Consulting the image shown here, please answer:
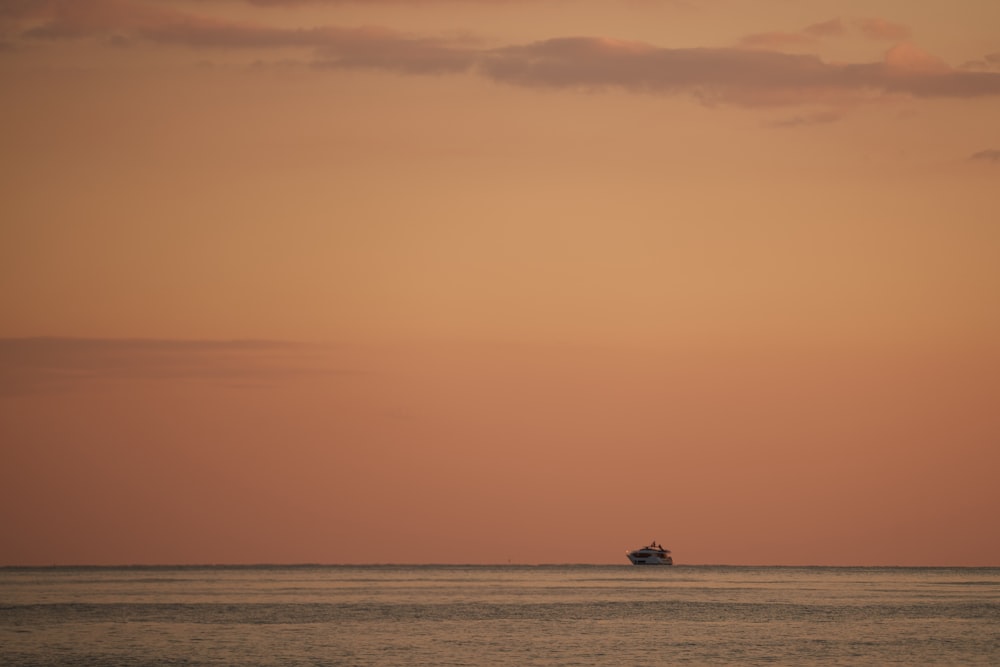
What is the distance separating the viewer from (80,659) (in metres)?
76.6

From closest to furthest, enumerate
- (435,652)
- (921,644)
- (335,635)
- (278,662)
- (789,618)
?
(278,662) → (435,652) → (921,644) → (335,635) → (789,618)

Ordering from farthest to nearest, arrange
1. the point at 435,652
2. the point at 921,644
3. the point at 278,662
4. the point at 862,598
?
the point at 862,598
the point at 921,644
the point at 435,652
the point at 278,662

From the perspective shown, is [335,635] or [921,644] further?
[335,635]

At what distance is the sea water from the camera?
79.2 metres

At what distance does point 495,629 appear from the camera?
3969 inches

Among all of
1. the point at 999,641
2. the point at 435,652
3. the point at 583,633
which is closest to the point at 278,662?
the point at 435,652

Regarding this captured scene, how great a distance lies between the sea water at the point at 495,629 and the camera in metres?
79.2

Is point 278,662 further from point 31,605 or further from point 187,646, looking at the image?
point 31,605

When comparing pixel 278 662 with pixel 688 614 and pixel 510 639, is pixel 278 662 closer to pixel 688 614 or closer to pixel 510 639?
pixel 510 639

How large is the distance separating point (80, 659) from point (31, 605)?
5948 centimetres

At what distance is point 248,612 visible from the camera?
122688 mm

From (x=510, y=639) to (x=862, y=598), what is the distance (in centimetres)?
7222

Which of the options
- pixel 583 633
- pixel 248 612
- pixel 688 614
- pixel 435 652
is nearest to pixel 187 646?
pixel 435 652

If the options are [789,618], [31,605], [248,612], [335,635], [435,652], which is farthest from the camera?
[31,605]
